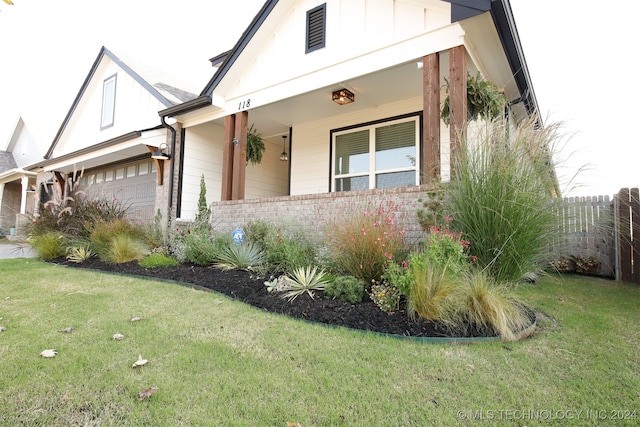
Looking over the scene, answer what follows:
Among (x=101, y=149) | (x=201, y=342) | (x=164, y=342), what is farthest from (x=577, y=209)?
(x=101, y=149)

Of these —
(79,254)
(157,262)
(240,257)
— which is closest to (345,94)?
(240,257)

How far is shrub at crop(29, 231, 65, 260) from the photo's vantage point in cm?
673

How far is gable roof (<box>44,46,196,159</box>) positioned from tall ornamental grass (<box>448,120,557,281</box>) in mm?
8941

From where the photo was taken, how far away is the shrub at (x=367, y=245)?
3.54 metres

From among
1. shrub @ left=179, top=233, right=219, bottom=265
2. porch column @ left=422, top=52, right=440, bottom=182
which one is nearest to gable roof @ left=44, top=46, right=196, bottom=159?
shrub @ left=179, top=233, right=219, bottom=265

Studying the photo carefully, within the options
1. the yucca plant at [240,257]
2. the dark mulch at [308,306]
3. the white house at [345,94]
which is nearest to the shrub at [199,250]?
the yucca plant at [240,257]

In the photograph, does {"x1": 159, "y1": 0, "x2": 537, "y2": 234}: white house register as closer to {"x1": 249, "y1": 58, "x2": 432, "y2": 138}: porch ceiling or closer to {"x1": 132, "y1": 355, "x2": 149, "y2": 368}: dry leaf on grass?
{"x1": 249, "y1": 58, "x2": 432, "y2": 138}: porch ceiling

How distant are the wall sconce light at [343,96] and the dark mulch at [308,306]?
417 cm

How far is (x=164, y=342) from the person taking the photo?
2445 mm

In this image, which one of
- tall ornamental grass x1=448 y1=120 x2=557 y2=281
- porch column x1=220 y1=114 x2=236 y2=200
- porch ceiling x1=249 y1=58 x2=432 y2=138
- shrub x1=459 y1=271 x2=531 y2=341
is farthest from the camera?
porch column x1=220 y1=114 x2=236 y2=200

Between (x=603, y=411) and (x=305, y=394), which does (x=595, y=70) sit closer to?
(x=603, y=411)

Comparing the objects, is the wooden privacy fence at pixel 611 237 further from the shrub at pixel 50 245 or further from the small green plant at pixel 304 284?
the shrub at pixel 50 245

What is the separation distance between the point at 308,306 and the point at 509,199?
2287 mm

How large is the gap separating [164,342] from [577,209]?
4.20 m
